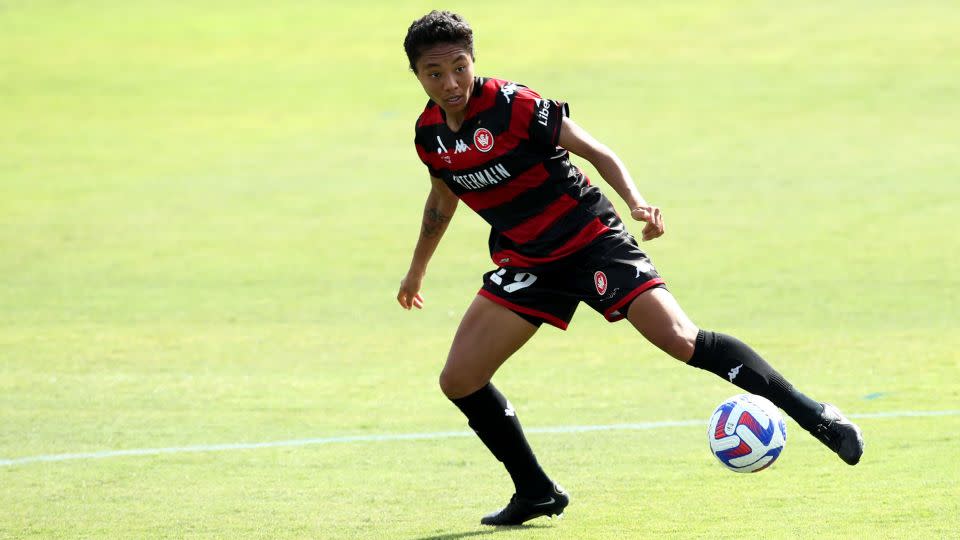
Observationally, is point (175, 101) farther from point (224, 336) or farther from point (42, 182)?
point (224, 336)

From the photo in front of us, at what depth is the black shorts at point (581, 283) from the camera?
6574 mm

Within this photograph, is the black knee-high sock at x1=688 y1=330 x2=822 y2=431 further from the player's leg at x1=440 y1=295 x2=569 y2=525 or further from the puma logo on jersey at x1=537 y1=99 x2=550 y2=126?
the puma logo on jersey at x1=537 y1=99 x2=550 y2=126

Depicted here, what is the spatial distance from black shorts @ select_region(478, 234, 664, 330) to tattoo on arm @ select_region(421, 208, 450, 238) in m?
0.52

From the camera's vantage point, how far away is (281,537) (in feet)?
22.1

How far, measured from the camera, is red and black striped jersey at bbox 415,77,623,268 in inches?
261

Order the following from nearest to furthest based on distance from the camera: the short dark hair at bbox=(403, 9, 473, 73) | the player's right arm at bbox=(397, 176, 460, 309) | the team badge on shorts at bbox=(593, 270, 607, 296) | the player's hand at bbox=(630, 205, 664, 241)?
the player's hand at bbox=(630, 205, 664, 241), the short dark hair at bbox=(403, 9, 473, 73), the team badge on shorts at bbox=(593, 270, 607, 296), the player's right arm at bbox=(397, 176, 460, 309)

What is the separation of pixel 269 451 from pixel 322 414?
3.69ft

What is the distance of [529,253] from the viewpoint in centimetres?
677

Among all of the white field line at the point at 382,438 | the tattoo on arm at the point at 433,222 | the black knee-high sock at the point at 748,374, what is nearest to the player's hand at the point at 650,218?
the black knee-high sock at the point at 748,374

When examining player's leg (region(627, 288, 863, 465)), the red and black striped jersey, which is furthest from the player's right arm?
player's leg (region(627, 288, 863, 465))

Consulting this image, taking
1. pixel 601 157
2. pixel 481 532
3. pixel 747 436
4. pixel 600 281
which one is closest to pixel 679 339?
pixel 600 281

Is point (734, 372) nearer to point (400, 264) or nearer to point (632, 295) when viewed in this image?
point (632, 295)

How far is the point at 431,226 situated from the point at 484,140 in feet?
→ 2.67

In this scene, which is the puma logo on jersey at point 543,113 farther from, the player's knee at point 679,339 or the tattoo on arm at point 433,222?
the player's knee at point 679,339
